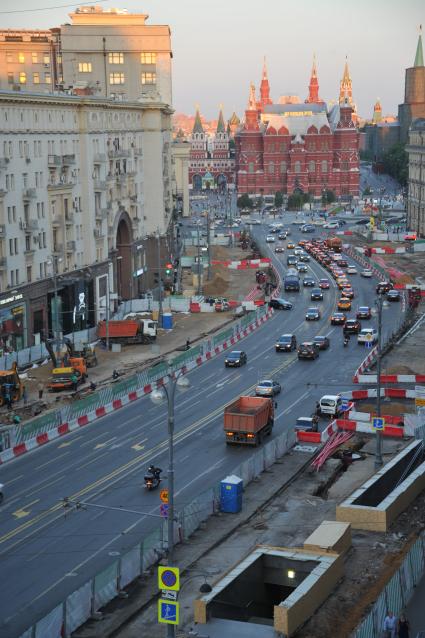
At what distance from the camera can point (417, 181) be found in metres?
162

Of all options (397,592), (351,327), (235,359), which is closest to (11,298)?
(235,359)

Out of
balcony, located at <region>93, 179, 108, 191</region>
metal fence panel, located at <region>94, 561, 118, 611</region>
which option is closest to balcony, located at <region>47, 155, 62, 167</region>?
balcony, located at <region>93, 179, 108, 191</region>

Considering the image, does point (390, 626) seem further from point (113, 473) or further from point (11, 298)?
point (11, 298)

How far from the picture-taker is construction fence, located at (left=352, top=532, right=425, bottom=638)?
2780 cm

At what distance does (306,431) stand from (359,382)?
1254cm

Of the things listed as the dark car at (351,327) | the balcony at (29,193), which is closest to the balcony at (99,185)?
the balcony at (29,193)

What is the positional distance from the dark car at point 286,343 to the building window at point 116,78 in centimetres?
5771

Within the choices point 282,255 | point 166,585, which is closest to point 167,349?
point 166,585

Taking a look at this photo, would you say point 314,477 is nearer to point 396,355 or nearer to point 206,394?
point 206,394

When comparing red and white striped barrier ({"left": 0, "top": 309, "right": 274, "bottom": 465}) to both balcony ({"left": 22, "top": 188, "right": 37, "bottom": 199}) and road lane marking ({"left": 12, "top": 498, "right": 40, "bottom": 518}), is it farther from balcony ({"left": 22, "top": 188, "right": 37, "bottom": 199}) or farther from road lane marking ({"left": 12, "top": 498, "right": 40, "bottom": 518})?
balcony ({"left": 22, "top": 188, "right": 37, "bottom": 199})

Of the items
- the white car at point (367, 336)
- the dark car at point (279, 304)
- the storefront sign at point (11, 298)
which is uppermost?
the storefront sign at point (11, 298)

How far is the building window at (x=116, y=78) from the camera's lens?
123562 mm

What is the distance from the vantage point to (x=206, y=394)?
61.2 m

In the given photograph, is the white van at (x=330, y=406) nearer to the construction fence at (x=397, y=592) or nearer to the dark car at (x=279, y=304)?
the construction fence at (x=397, y=592)
